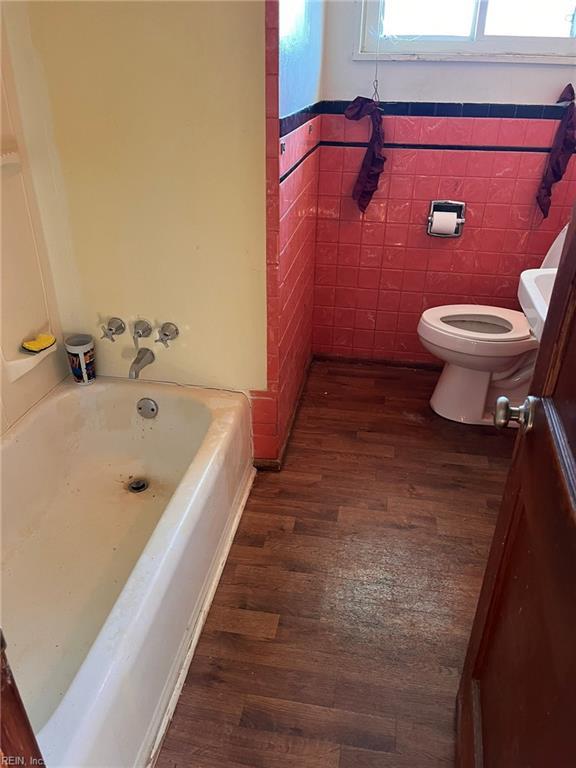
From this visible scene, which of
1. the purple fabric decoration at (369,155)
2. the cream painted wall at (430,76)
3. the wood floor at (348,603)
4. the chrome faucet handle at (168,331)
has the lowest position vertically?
the wood floor at (348,603)

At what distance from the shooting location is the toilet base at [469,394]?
2.52 meters

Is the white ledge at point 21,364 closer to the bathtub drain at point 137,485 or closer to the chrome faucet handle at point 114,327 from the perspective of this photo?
the chrome faucet handle at point 114,327

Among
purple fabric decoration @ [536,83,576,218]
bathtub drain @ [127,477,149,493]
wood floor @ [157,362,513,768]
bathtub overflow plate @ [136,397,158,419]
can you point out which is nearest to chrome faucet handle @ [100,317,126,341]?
bathtub overflow plate @ [136,397,158,419]

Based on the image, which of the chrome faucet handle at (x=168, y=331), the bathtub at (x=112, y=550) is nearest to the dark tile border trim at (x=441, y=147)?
the chrome faucet handle at (x=168, y=331)

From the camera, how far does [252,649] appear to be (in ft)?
5.22

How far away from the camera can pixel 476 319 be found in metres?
2.64

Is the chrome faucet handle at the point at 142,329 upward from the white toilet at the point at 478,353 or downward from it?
upward

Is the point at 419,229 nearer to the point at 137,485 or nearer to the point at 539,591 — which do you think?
the point at 137,485

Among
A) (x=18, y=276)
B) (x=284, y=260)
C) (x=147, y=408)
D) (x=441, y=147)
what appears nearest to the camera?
(x=18, y=276)

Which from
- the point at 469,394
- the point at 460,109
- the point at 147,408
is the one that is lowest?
the point at 469,394

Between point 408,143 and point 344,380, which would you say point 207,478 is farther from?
point 408,143

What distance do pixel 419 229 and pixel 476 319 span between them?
1.60 feet

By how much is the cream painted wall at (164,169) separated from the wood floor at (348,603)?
540 mm

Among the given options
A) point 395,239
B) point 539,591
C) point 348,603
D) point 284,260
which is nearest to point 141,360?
point 284,260
